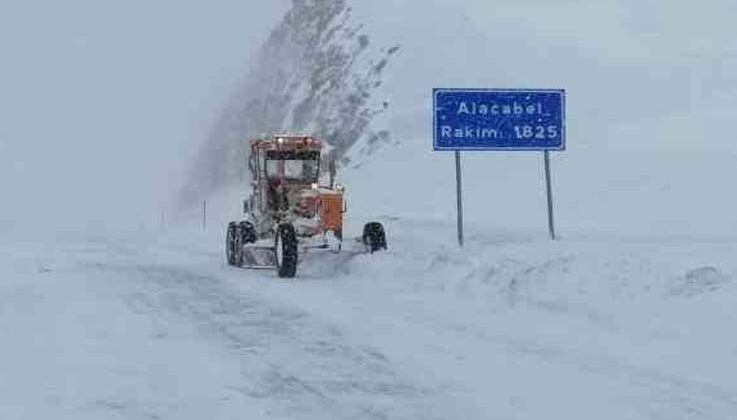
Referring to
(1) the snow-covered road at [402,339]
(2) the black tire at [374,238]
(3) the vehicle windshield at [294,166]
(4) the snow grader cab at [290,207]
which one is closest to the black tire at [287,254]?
(1) the snow-covered road at [402,339]

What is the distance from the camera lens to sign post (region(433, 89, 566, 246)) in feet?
61.6

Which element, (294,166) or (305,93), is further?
(305,93)

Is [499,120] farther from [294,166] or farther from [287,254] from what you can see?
[294,166]

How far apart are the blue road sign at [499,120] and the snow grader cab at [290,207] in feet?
7.15

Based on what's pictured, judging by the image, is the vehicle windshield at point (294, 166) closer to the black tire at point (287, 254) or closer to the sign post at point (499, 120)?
the black tire at point (287, 254)

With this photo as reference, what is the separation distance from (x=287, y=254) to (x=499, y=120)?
13.4 feet

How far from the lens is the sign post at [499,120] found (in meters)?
18.8

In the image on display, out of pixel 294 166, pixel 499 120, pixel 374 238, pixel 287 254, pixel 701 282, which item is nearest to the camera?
pixel 701 282

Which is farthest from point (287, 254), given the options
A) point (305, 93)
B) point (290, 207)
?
point (305, 93)

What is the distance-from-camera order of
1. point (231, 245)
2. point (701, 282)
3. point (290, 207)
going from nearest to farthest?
point (701, 282) → point (290, 207) → point (231, 245)

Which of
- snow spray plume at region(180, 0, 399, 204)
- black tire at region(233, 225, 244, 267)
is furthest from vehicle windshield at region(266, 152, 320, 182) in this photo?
snow spray plume at region(180, 0, 399, 204)

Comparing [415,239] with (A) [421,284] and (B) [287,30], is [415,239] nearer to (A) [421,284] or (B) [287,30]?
(A) [421,284]

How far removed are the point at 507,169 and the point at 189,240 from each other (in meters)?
9.40

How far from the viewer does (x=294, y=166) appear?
21562 mm
